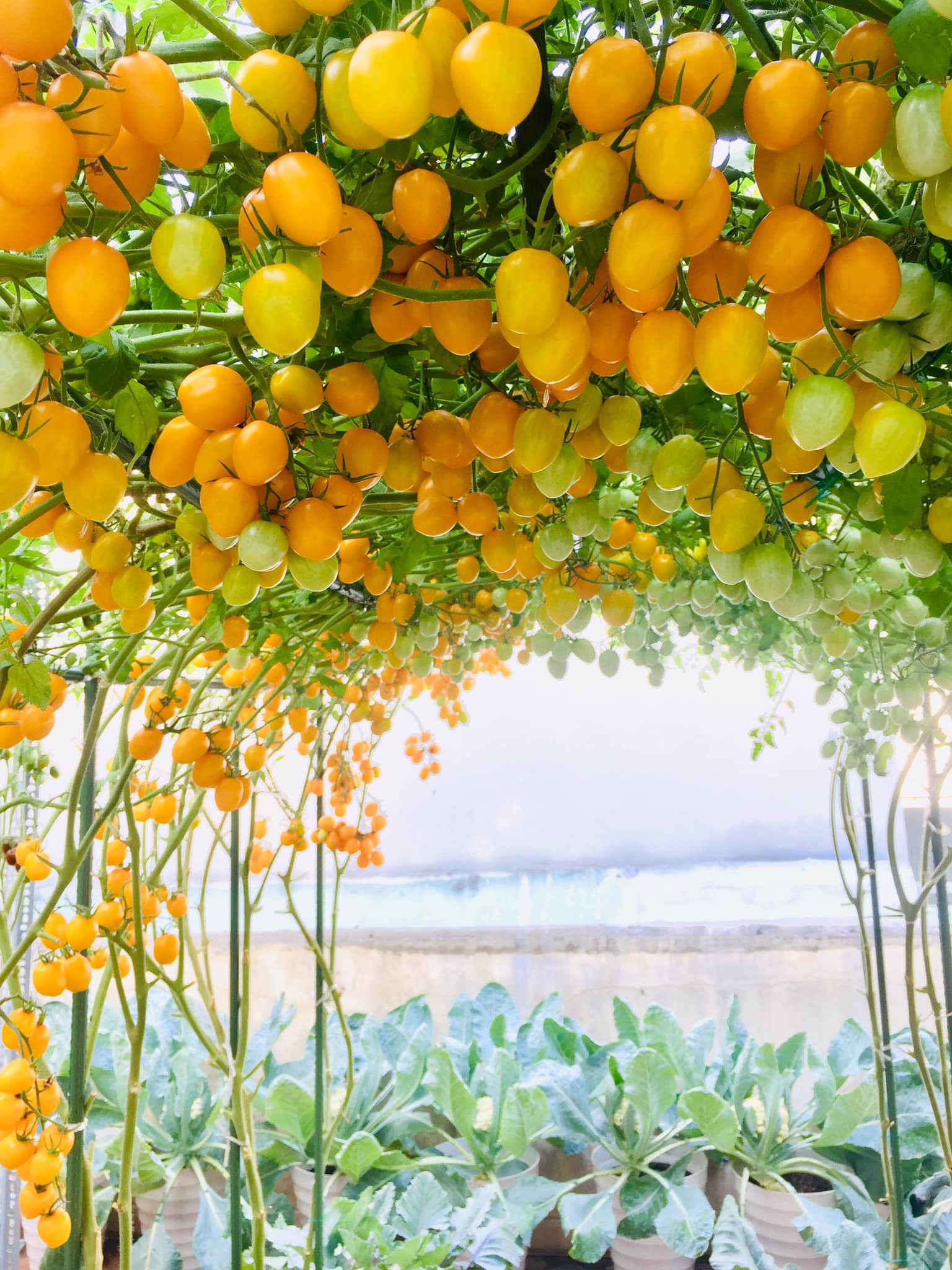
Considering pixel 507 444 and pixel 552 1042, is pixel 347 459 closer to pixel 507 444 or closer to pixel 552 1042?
pixel 507 444

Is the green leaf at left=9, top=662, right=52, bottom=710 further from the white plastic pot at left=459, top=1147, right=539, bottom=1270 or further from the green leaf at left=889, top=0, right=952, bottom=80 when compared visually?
the white plastic pot at left=459, top=1147, right=539, bottom=1270

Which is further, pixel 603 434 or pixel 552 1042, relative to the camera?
pixel 552 1042

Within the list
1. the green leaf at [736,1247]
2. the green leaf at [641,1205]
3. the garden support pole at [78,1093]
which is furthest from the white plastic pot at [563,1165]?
the garden support pole at [78,1093]

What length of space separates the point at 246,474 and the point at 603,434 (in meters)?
0.25

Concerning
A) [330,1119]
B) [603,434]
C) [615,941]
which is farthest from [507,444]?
[615,941]

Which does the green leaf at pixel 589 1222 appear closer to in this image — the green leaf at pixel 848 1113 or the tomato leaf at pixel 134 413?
the green leaf at pixel 848 1113

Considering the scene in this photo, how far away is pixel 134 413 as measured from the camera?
45 centimetres

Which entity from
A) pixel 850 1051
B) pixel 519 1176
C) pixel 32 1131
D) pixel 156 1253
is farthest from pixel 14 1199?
pixel 850 1051

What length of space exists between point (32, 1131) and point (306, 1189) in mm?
1753

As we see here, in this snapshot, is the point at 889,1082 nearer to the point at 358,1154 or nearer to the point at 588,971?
the point at 358,1154

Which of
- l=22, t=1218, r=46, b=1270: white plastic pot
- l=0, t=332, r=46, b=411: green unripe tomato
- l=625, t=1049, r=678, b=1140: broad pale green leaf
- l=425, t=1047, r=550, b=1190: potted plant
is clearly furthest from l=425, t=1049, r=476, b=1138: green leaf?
l=0, t=332, r=46, b=411: green unripe tomato

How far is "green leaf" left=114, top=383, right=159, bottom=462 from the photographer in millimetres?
446

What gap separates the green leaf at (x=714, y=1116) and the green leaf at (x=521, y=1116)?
1.30 feet

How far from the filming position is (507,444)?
494 mm
